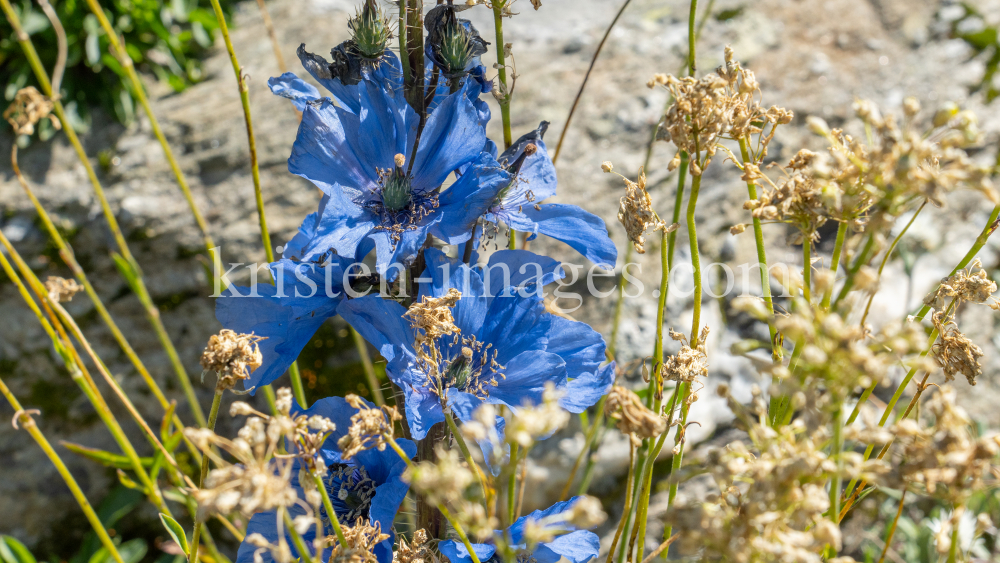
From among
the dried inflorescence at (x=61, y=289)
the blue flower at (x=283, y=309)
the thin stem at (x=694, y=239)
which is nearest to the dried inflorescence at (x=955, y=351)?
the thin stem at (x=694, y=239)

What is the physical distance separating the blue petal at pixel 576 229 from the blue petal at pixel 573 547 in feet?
0.88

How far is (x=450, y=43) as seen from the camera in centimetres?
61

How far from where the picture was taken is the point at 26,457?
148cm

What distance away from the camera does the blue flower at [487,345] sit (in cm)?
58

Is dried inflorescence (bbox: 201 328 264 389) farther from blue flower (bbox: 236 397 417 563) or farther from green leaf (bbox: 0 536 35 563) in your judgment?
green leaf (bbox: 0 536 35 563)

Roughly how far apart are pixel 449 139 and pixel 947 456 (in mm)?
460

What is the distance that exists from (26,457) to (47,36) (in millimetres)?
1103

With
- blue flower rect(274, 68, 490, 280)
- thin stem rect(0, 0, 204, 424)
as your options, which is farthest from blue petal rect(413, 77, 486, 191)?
thin stem rect(0, 0, 204, 424)

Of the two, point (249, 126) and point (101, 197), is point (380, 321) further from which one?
point (101, 197)

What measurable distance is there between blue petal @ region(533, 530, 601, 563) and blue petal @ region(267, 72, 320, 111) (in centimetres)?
49

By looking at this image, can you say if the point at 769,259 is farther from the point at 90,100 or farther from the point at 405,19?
the point at 90,100

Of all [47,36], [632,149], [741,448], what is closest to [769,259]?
[632,149]

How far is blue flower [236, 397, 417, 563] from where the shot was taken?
60cm

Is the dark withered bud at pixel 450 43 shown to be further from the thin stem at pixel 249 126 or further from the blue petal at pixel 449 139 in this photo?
the thin stem at pixel 249 126
